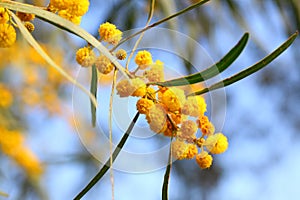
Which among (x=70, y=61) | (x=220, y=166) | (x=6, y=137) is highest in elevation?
(x=70, y=61)

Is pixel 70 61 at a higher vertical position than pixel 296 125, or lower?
higher

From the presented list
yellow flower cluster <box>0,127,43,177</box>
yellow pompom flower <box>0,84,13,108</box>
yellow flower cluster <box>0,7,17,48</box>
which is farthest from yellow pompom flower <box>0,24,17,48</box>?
yellow flower cluster <box>0,127,43,177</box>

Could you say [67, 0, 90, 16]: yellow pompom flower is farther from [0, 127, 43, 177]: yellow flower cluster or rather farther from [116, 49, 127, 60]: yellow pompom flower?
[0, 127, 43, 177]: yellow flower cluster

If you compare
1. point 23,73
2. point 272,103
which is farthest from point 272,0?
point 272,103

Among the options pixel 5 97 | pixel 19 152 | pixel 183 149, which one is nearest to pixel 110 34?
pixel 183 149

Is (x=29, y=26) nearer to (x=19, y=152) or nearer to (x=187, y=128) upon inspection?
(x=187, y=128)

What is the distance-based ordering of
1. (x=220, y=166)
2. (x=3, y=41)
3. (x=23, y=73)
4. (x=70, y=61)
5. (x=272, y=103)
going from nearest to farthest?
(x=3, y=41) < (x=70, y=61) < (x=23, y=73) < (x=272, y=103) < (x=220, y=166)

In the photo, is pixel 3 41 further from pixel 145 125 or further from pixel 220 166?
pixel 220 166
